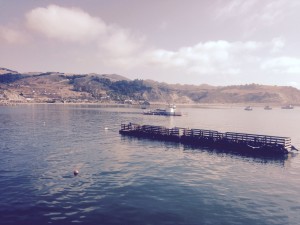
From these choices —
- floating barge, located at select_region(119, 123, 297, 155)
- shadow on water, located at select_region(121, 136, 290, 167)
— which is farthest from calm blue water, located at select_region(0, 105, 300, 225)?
floating barge, located at select_region(119, 123, 297, 155)

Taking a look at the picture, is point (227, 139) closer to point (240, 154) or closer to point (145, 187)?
point (240, 154)

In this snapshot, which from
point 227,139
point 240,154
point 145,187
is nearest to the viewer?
point 145,187

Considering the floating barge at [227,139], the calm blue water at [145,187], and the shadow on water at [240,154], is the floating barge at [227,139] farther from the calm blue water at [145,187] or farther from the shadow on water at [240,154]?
the calm blue water at [145,187]

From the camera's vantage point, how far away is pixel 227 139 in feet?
205

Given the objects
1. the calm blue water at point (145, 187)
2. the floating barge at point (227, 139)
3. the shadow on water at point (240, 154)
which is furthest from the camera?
the floating barge at point (227, 139)

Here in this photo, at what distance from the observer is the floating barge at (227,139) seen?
183 feet

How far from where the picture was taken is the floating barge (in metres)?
55.7

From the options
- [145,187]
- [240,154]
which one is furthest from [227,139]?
[145,187]

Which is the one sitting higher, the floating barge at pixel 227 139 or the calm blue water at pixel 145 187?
the floating barge at pixel 227 139

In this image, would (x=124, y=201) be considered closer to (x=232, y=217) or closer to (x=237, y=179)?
(x=232, y=217)

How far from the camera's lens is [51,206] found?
27.3m

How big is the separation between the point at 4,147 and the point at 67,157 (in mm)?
17799

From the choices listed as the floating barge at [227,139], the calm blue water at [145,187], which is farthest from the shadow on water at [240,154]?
the floating barge at [227,139]

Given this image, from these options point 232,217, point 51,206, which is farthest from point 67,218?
point 232,217
